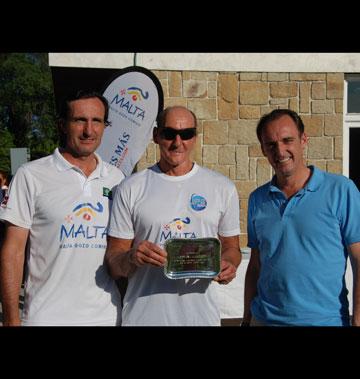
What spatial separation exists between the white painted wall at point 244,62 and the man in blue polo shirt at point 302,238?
3.80 metres

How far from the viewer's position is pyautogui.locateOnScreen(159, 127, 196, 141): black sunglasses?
8.97 feet

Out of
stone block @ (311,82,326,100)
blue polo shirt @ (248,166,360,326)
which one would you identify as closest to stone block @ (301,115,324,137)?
stone block @ (311,82,326,100)

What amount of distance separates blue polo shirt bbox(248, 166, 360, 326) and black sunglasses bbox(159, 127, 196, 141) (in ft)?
1.97

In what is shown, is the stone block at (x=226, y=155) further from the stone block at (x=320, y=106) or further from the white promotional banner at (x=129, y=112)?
the white promotional banner at (x=129, y=112)

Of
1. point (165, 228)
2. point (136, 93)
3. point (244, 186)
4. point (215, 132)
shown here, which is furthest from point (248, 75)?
point (165, 228)

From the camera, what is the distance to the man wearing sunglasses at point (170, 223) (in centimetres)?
267

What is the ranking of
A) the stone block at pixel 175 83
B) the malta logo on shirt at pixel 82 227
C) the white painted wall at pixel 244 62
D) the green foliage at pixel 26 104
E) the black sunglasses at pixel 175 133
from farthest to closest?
the green foliage at pixel 26 104 → the stone block at pixel 175 83 → the white painted wall at pixel 244 62 → the black sunglasses at pixel 175 133 → the malta logo on shirt at pixel 82 227

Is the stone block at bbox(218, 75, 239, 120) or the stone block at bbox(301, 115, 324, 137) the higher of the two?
the stone block at bbox(218, 75, 239, 120)

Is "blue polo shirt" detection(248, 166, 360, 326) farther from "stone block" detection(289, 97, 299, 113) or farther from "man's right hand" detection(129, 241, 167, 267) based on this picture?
"stone block" detection(289, 97, 299, 113)

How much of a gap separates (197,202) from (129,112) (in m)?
1.67

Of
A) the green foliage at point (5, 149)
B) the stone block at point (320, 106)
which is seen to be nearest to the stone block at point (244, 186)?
the stone block at point (320, 106)

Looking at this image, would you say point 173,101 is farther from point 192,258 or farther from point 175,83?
point 192,258
